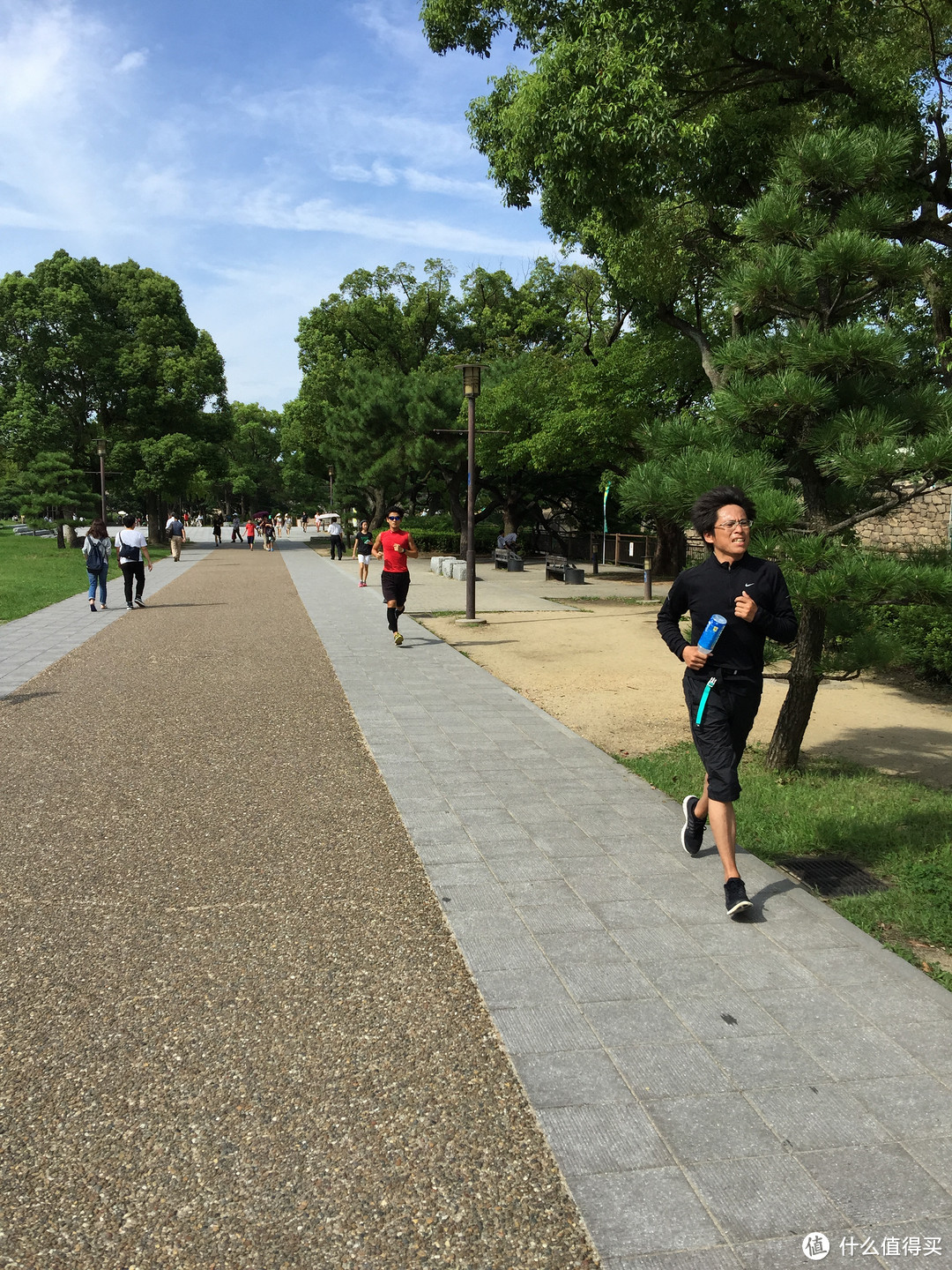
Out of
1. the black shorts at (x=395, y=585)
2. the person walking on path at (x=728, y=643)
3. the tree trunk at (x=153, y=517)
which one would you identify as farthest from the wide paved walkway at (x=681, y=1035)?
the tree trunk at (x=153, y=517)

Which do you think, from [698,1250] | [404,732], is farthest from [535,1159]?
[404,732]

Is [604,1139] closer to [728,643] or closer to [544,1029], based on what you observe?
[544,1029]

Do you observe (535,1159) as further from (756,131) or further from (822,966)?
(756,131)

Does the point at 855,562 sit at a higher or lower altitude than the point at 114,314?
lower

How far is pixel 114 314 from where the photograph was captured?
140 feet

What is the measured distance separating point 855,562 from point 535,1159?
3474mm

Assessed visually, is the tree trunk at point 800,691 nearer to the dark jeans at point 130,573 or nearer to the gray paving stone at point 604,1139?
the gray paving stone at point 604,1139

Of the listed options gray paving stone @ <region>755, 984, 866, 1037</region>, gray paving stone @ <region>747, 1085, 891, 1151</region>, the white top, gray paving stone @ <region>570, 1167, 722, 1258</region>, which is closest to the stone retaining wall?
the white top

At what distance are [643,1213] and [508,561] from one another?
2620 cm

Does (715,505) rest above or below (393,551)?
above

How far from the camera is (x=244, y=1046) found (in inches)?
121

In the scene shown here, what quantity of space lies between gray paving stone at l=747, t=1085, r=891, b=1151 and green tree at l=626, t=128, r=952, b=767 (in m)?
2.79

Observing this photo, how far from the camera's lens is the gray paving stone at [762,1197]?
2.25 metres

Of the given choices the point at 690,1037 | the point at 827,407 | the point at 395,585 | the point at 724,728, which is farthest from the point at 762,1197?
the point at 395,585
